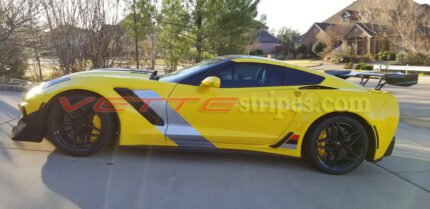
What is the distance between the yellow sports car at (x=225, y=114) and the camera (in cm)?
436

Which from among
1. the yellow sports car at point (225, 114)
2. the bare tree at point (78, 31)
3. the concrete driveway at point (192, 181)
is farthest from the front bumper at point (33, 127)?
the bare tree at point (78, 31)

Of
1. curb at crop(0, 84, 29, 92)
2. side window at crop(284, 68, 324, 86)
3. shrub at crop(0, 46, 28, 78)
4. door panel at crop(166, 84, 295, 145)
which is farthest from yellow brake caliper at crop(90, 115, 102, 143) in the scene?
shrub at crop(0, 46, 28, 78)

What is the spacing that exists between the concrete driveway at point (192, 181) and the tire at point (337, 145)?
139 millimetres

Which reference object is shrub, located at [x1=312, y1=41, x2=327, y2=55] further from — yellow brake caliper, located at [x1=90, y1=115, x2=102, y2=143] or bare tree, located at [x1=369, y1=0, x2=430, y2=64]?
yellow brake caliper, located at [x1=90, y1=115, x2=102, y2=143]

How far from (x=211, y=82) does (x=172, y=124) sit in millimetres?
644

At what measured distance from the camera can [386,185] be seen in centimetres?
419

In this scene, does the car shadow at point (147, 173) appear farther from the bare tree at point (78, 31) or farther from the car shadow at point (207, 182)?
the bare tree at point (78, 31)

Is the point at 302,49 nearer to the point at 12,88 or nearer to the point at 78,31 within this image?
the point at 78,31

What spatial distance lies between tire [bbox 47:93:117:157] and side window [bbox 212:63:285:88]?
135 cm

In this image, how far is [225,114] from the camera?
4.38m

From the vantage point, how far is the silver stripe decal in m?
4.35

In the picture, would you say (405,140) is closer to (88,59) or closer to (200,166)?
(200,166)

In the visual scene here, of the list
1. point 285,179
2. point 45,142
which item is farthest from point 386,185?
point 45,142

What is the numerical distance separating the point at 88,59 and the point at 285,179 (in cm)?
857
